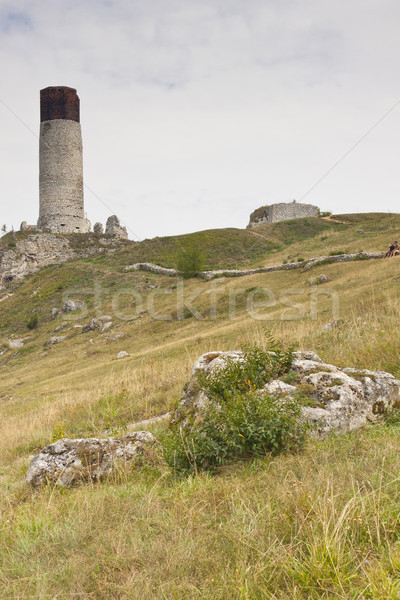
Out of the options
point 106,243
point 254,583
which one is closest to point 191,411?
point 254,583

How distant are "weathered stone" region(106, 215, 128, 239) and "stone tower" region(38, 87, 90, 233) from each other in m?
4.86

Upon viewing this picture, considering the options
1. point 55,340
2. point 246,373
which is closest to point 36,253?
point 55,340

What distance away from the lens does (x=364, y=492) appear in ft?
10.2

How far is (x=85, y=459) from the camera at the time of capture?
519cm

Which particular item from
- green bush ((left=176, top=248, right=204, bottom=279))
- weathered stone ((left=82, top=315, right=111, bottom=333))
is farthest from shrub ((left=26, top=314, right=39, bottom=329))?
green bush ((left=176, top=248, right=204, bottom=279))

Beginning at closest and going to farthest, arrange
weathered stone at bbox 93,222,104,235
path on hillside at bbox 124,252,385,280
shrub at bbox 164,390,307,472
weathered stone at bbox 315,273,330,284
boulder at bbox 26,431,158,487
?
shrub at bbox 164,390,307,472, boulder at bbox 26,431,158,487, weathered stone at bbox 315,273,330,284, path on hillside at bbox 124,252,385,280, weathered stone at bbox 93,222,104,235

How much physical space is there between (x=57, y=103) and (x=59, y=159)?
8013 millimetres

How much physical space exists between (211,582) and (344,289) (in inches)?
823

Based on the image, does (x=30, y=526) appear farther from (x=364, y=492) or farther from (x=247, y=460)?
Answer: (x=364, y=492)

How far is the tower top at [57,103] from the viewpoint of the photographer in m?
59.6

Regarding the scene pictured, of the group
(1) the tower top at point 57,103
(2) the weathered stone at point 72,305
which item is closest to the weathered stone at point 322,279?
(2) the weathered stone at point 72,305

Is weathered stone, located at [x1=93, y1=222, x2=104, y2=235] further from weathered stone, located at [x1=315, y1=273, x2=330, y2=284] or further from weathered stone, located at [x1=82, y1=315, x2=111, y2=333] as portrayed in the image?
weathered stone, located at [x1=315, y1=273, x2=330, y2=284]

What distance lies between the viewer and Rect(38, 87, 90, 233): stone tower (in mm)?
58969

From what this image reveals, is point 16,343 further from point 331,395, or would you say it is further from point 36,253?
point 331,395
